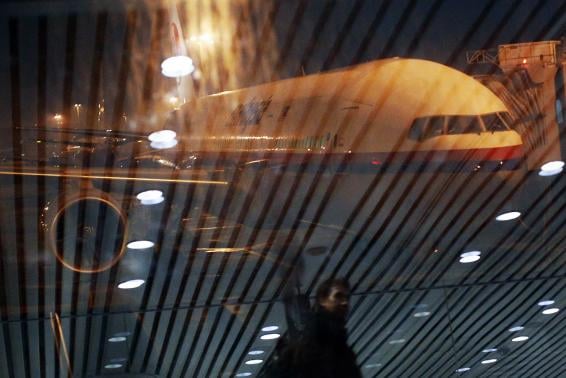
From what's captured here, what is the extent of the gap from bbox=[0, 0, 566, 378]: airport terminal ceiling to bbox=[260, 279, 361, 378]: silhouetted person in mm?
22

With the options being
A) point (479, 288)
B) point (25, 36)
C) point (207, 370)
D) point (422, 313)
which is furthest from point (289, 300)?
point (25, 36)

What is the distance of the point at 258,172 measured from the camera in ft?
8.48

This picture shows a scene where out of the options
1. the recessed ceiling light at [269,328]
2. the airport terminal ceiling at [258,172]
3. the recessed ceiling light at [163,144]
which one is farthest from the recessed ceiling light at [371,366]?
the recessed ceiling light at [163,144]

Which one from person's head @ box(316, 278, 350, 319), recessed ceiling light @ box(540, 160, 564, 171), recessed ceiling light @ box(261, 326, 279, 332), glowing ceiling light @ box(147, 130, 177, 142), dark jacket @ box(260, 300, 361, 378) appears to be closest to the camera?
dark jacket @ box(260, 300, 361, 378)

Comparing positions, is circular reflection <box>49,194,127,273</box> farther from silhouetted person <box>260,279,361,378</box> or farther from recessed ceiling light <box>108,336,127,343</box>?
silhouetted person <box>260,279,361,378</box>

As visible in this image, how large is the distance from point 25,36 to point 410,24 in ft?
3.25

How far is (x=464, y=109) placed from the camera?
105 inches

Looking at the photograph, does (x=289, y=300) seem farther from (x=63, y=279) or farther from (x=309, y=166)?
(x=63, y=279)

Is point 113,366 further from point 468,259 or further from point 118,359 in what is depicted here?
point 468,259

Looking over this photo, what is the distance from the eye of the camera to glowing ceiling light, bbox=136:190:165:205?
2498mm

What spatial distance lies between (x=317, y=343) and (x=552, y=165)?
1.08 meters

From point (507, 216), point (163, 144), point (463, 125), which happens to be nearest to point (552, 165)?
point (507, 216)

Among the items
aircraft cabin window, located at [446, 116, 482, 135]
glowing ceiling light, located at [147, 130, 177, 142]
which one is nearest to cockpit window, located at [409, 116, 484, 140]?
aircraft cabin window, located at [446, 116, 482, 135]

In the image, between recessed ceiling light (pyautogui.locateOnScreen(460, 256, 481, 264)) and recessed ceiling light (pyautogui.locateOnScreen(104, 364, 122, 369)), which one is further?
recessed ceiling light (pyautogui.locateOnScreen(460, 256, 481, 264))
